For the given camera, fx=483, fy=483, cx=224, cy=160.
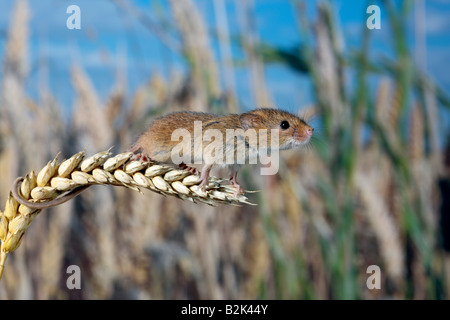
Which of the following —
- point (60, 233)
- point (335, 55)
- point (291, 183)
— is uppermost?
point (335, 55)

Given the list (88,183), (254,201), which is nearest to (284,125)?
(88,183)

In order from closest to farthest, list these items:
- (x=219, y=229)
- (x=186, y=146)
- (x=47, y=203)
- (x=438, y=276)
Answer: (x=47, y=203) → (x=186, y=146) → (x=219, y=229) → (x=438, y=276)

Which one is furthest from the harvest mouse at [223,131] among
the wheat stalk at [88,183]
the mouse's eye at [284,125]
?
the wheat stalk at [88,183]

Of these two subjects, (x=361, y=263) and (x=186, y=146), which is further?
(x=361, y=263)

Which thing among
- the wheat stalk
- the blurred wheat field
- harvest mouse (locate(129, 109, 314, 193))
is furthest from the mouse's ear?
the blurred wheat field

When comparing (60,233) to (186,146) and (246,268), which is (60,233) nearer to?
(246,268)

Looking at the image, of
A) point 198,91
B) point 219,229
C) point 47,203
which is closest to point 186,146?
point 47,203
